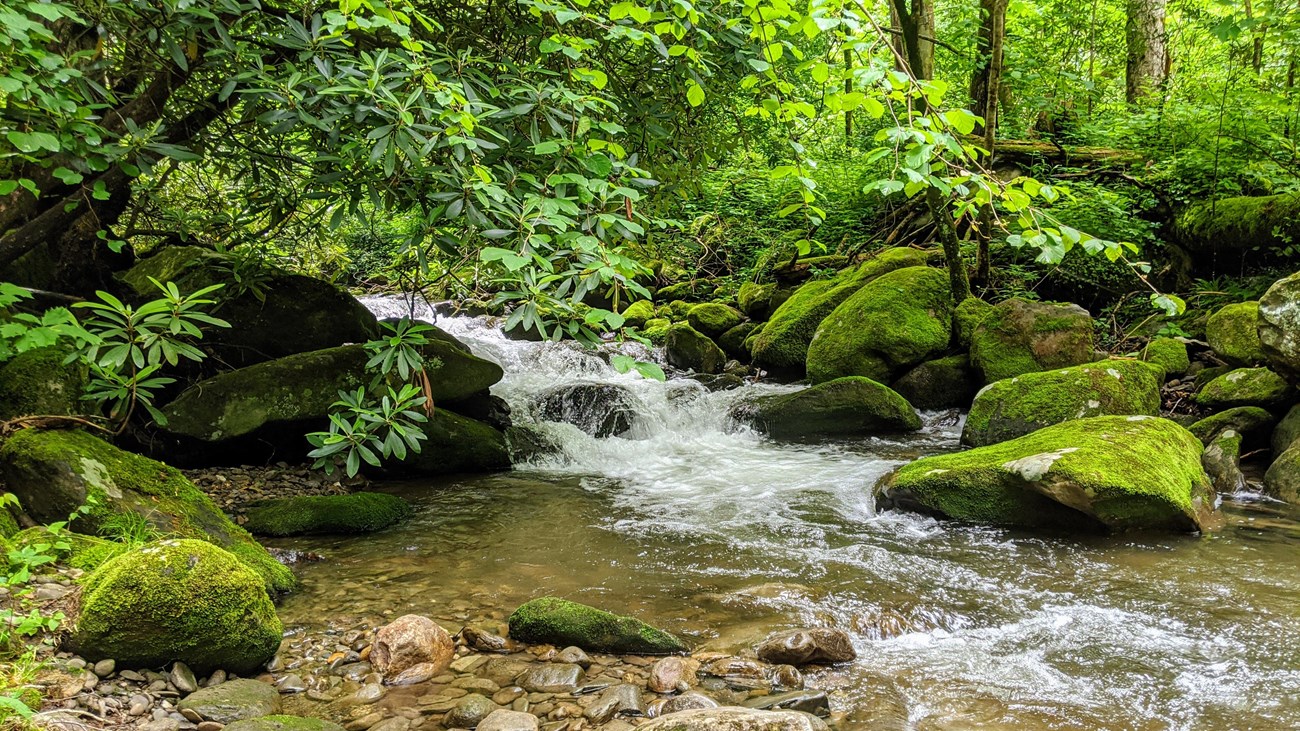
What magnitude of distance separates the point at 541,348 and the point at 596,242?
415 inches

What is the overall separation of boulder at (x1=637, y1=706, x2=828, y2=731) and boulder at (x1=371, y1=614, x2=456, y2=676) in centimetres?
135

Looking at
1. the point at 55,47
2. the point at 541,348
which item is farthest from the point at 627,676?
the point at 541,348

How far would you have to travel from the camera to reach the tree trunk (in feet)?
39.2

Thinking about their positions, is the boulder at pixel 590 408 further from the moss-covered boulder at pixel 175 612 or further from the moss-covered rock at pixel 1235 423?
the moss-covered boulder at pixel 175 612

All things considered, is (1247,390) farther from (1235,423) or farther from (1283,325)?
(1283,325)

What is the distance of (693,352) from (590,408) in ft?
10.5

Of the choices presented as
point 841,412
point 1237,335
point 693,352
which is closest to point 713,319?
point 693,352

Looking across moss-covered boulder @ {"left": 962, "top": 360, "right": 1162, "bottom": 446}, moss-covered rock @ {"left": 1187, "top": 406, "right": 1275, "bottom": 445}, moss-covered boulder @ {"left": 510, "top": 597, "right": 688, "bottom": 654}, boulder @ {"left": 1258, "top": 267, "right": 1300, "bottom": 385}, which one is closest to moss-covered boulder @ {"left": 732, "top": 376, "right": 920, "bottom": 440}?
moss-covered boulder @ {"left": 962, "top": 360, "right": 1162, "bottom": 446}

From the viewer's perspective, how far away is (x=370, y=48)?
4.48 metres

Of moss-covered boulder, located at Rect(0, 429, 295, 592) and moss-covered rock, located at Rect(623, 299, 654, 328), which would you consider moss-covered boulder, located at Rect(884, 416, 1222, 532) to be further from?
moss-covered rock, located at Rect(623, 299, 654, 328)

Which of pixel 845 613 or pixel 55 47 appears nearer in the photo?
pixel 55 47

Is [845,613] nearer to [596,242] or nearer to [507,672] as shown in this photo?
[507,672]

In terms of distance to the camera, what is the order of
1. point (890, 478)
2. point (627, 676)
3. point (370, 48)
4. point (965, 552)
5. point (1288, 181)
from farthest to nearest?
point (1288, 181), point (890, 478), point (965, 552), point (370, 48), point (627, 676)

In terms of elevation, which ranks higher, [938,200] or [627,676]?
[938,200]
